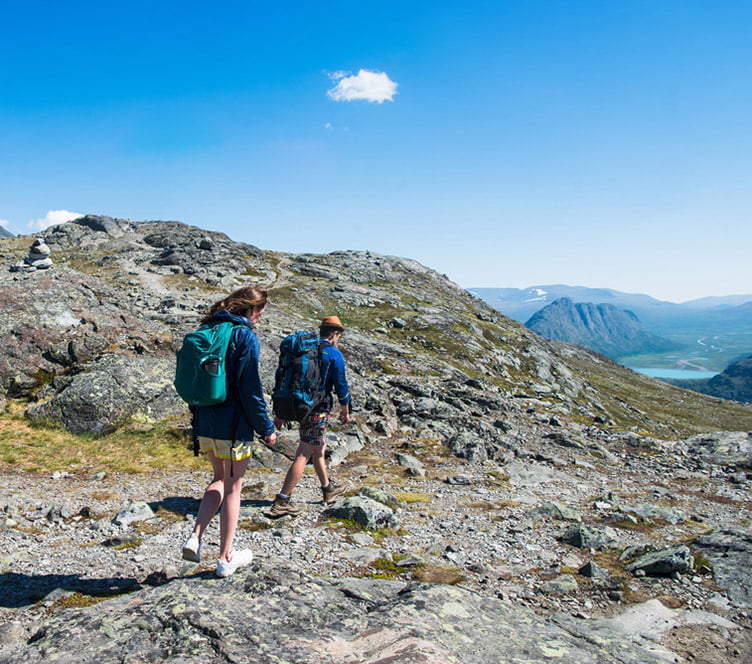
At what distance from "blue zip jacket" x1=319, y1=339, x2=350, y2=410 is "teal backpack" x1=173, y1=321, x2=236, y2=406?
3.94 meters

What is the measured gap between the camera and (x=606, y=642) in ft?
19.4

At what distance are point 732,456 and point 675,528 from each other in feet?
47.6

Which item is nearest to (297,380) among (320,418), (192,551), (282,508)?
(320,418)

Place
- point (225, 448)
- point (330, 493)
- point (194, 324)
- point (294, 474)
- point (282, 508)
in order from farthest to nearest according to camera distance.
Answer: point (194, 324)
point (330, 493)
point (294, 474)
point (282, 508)
point (225, 448)

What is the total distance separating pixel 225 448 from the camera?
6.53 metres

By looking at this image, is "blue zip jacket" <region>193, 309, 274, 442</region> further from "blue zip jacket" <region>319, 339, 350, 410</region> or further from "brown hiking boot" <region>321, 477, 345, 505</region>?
"brown hiking boot" <region>321, 477, 345, 505</region>

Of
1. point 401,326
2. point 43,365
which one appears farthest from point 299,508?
point 401,326

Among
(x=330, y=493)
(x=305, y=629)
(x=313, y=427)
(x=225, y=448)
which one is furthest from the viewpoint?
(x=330, y=493)

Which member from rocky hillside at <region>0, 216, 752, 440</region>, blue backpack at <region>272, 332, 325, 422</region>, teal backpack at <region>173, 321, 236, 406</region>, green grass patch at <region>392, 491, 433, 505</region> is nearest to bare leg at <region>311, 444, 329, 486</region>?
blue backpack at <region>272, 332, 325, 422</region>

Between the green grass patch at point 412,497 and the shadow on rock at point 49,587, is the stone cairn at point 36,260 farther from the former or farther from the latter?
the shadow on rock at point 49,587

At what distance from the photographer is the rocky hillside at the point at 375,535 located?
17.0 ft

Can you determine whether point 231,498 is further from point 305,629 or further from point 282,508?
point 282,508

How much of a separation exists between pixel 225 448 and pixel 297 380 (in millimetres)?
3305

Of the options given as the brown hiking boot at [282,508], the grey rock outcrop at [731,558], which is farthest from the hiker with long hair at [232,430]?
the grey rock outcrop at [731,558]
